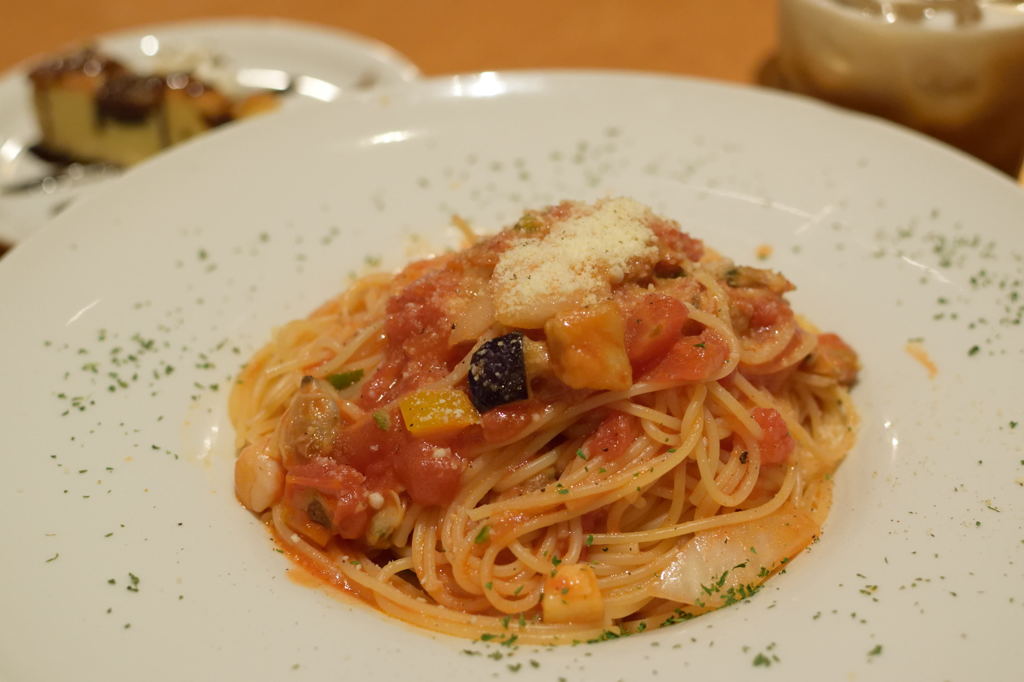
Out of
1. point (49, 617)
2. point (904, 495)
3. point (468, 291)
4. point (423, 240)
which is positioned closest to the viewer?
point (49, 617)

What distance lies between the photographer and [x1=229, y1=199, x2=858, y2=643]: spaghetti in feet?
11.9

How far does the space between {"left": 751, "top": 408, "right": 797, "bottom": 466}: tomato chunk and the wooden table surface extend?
158 inches

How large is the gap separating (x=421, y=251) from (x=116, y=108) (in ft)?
12.0

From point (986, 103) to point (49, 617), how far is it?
5.73m

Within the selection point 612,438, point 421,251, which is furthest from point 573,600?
point 421,251

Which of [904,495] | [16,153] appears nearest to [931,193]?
[904,495]

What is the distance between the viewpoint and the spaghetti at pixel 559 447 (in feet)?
11.9

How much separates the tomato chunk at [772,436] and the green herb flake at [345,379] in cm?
176

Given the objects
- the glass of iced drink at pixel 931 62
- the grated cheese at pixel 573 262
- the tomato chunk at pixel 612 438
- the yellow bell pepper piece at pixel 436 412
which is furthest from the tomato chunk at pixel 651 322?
the glass of iced drink at pixel 931 62

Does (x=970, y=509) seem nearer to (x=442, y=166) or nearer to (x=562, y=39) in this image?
(x=442, y=166)

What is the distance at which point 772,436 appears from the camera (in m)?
4.07

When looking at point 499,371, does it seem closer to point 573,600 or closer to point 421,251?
point 573,600

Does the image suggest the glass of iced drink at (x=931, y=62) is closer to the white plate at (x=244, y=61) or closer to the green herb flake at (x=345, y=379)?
the white plate at (x=244, y=61)

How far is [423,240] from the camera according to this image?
521cm
